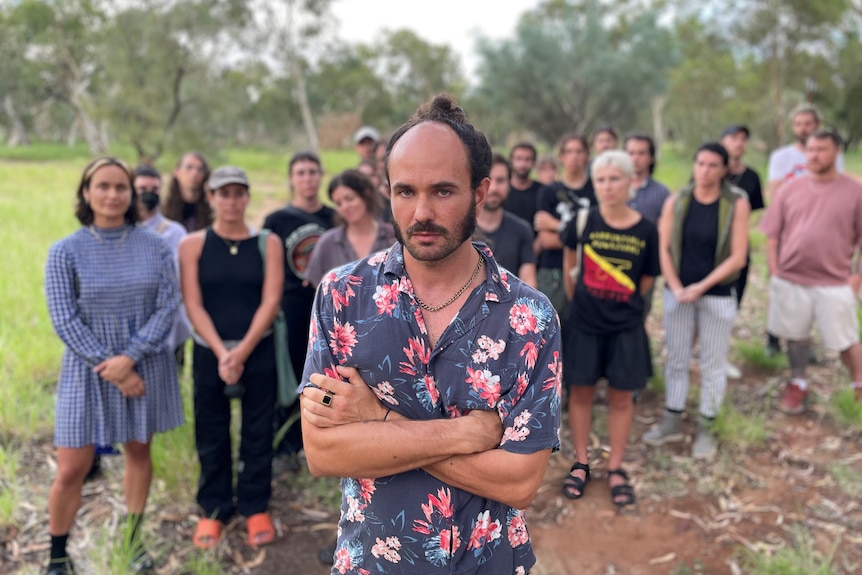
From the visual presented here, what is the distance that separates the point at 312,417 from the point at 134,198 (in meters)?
2.11

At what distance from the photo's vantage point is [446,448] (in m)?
1.52

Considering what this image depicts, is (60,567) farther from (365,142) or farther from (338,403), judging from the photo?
(365,142)

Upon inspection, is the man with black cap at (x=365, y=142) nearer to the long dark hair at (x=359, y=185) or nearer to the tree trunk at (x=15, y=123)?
the long dark hair at (x=359, y=185)

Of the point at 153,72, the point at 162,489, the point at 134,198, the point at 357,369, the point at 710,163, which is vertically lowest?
the point at 162,489

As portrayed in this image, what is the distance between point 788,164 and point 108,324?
5735 mm

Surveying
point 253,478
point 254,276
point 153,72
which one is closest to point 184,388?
point 253,478

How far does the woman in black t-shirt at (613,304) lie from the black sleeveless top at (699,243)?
0.52 m

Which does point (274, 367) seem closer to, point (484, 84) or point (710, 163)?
point (710, 163)

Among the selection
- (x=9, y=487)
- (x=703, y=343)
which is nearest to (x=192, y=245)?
(x=9, y=487)

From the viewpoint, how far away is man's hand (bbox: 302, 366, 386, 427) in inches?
61.0

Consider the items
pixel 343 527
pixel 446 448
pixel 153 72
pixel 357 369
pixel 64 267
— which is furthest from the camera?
pixel 153 72

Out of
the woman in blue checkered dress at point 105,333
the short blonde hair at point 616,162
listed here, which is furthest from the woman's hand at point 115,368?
the short blonde hair at point 616,162

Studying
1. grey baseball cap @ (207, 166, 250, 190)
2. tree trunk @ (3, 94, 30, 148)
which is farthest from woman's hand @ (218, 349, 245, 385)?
tree trunk @ (3, 94, 30, 148)

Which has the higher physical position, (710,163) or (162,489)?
(710,163)
